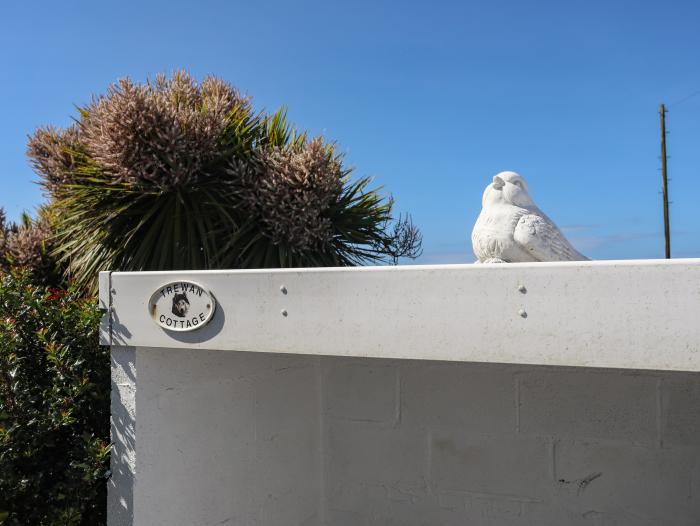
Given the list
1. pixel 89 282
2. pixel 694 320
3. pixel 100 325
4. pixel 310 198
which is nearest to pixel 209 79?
pixel 310 198

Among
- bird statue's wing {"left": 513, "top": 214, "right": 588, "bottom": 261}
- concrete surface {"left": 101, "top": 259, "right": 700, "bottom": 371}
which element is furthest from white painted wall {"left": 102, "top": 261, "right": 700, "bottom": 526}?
bird statue's wing {"left": 513, "top": 214, "right": 588, "bottom": 261}

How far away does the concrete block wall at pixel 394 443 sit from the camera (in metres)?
1.73

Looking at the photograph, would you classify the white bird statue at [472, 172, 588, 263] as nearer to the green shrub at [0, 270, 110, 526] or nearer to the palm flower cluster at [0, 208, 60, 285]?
the green shrub at [0, 270, 110, 526]

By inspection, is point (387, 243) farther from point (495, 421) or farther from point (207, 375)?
point (207, 375)

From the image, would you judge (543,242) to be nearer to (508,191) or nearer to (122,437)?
(508,191)

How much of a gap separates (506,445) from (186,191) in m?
2.98

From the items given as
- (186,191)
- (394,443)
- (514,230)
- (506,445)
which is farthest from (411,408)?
(186,191)

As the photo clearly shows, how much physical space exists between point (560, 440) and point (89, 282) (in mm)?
3529

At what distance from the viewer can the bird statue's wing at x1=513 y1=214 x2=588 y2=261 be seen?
170cm

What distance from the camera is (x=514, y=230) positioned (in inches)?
69.0

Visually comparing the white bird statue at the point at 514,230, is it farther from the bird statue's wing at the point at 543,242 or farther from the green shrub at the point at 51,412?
the green shrub at the point at 51,412

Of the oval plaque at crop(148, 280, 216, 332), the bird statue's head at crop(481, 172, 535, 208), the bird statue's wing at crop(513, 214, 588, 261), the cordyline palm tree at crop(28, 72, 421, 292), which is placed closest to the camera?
the oval plaque at crop(148, 280, 216, 332)

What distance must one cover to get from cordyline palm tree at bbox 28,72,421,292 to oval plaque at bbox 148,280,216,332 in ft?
7.67

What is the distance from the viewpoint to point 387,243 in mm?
5277
